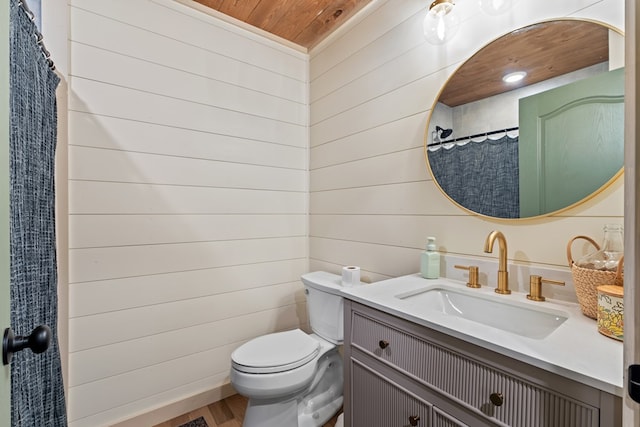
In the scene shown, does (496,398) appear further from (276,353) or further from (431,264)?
(276,353)

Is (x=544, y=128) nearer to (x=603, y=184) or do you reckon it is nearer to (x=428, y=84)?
(x=603, y=184)

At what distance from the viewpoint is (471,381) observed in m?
0.79

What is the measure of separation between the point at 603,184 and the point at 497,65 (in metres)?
0.60

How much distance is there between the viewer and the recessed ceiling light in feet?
3.75

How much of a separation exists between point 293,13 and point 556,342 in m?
2.10

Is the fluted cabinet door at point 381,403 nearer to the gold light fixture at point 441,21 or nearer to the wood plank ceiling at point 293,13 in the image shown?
the gold light fixture at point 441,21

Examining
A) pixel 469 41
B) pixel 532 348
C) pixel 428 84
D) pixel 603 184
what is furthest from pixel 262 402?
pixel 469 41

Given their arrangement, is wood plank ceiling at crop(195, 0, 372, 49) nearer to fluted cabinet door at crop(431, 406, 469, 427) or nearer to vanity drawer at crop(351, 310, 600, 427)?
vanity drawer at crop(351, 310, 600, 427)

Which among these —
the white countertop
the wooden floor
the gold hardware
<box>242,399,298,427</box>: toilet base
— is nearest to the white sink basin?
the white countertop

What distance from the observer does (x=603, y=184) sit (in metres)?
0.96

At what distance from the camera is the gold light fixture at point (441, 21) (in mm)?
1326

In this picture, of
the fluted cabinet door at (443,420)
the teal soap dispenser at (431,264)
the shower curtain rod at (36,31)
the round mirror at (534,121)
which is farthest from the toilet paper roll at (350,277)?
the shower curtain rod at (36,31)

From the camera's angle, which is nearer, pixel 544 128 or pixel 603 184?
pixel 603 184

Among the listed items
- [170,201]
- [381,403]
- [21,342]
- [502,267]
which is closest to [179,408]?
[170,201]
